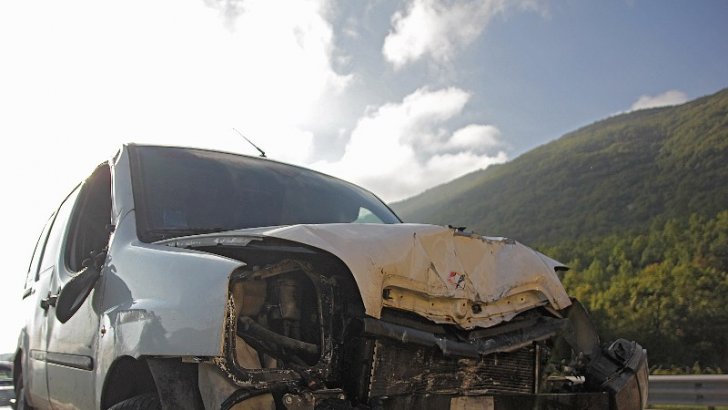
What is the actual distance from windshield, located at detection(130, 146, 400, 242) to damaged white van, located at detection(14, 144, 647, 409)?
0.01m

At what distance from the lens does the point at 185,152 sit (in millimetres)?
3576

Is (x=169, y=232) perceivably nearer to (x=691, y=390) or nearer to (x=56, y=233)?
(x=56, y=233)

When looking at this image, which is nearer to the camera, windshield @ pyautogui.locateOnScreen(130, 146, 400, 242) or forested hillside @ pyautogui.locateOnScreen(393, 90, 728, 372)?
windshield @ pyautogui.locateOnScreen(130, 146, 400, 242)

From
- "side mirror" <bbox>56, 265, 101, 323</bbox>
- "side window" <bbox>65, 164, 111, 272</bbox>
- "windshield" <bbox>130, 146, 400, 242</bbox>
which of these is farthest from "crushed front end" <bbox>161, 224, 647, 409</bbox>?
"side window" <bbox>65, 164, 111, 272</bbox>

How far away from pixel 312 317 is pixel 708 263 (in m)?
62.4

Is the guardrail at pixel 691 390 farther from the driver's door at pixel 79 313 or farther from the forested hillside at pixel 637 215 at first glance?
the driver's door at pixel 79 313

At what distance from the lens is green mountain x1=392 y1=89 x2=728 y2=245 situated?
292 ft

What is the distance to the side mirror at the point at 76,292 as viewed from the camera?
9.62ft

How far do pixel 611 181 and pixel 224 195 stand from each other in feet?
366

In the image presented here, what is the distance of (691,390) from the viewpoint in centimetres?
795

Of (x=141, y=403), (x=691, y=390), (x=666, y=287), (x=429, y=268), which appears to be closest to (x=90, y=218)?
(x=141, y=403)

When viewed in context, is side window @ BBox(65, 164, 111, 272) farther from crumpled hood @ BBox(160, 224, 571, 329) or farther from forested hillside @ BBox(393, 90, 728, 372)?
forested hillside @ BBox(393, 90, 728, 372)

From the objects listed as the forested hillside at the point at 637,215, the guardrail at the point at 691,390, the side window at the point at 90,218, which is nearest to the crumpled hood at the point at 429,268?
the side window at the point at 90,218

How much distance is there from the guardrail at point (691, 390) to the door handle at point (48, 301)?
7700 millimetres
